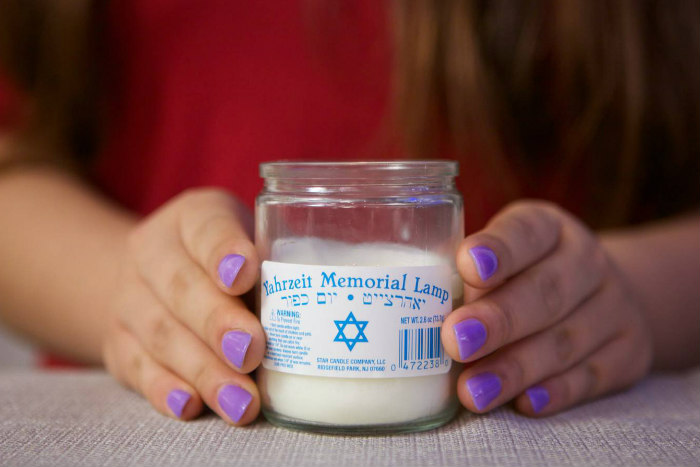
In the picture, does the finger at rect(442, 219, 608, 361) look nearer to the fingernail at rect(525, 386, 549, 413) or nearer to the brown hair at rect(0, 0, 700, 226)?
the fingernail at rect(525, 386, 549, 413)

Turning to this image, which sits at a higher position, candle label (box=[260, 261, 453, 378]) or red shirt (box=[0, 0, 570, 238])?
red shirt (box=[0, 0, 570, 238])

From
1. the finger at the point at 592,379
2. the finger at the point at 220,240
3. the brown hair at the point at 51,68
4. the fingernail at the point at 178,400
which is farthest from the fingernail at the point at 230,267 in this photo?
the brown hair at the point at 51,68

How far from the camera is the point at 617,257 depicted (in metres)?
0.73

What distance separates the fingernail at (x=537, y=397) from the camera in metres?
0.54

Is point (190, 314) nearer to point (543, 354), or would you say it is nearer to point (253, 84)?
point (543, 354)

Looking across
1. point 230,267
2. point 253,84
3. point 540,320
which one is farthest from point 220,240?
point 253,84

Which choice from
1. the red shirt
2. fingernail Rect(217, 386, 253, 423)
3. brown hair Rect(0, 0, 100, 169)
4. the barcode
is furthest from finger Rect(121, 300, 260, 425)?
brown hair Rect(0, 0, 100, 169)

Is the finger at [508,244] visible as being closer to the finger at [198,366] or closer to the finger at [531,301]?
the finger at [531,301]

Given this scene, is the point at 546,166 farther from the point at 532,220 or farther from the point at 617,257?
the point at 532,220

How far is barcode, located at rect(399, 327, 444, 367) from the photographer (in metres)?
0.46

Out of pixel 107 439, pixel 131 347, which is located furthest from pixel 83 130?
pixel 107 439

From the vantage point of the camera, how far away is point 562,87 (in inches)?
33.8

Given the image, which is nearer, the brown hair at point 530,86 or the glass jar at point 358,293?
the glass jar at point 358,293

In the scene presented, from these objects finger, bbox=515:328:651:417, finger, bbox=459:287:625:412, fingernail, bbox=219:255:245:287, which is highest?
fingernail, bbox=219:255:245:287
